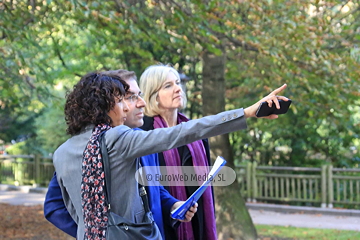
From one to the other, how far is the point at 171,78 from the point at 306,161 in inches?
552

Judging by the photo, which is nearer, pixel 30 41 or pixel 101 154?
pixel 101 154

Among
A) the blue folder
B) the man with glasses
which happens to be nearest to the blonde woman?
the man with glasses

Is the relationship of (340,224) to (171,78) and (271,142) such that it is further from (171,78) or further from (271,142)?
(171,78)

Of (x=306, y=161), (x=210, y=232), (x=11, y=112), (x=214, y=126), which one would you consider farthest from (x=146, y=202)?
(x=11, y=112)

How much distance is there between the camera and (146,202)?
7.81 ft

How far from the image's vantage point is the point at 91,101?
92.1 inches

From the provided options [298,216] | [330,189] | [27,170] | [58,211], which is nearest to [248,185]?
[330,189]

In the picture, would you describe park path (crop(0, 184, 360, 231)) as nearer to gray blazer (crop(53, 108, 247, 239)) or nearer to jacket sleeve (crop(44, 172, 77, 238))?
jacket sleeve (crop(44, 172, 77, 238))

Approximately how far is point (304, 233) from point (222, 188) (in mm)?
2423

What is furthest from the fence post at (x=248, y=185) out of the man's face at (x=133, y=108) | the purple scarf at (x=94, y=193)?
the purple scarf at (x=94, y=193)

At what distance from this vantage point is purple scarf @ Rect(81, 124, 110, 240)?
2.20 m

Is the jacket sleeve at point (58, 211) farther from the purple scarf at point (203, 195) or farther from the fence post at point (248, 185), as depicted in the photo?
the fence post at point (248, 185)

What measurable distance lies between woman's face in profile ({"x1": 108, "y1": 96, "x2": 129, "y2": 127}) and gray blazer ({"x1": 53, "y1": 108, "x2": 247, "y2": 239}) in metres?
0.13

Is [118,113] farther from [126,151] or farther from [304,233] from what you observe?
[304,233]
